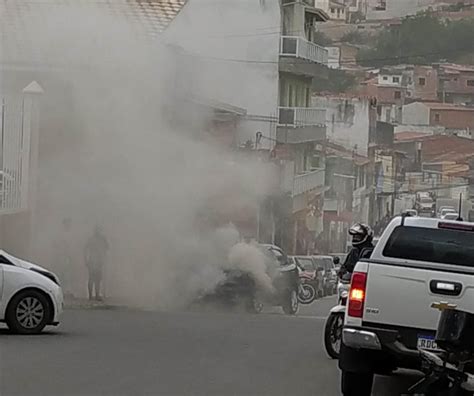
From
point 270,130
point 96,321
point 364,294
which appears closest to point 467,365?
point 364,294

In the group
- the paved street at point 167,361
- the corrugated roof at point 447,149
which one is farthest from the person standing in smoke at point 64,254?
the corrugated roof at point 447,149

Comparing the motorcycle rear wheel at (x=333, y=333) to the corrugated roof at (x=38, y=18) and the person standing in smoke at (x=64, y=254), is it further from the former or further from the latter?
the corrugated roof at (x=38, y=18)

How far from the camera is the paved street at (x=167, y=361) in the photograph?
10.4m

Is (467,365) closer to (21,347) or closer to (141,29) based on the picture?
(21,347)

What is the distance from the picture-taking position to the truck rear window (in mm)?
9648

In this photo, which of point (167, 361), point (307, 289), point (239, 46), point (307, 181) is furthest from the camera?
point (307, 181)

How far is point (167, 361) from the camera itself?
12398 mm

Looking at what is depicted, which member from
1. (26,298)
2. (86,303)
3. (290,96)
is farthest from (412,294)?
(290,96)

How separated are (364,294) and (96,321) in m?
10.2

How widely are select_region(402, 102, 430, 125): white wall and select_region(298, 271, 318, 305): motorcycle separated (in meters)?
5.85

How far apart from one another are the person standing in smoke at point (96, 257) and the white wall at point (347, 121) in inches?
289

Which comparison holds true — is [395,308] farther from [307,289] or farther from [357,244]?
[307,289]

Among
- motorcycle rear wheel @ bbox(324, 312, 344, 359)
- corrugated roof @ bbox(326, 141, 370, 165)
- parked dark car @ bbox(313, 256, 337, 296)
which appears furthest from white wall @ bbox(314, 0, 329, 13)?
motorcycle rear wheel @ bbox(324, 312, 344, 359)

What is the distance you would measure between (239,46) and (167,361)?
641 inches
